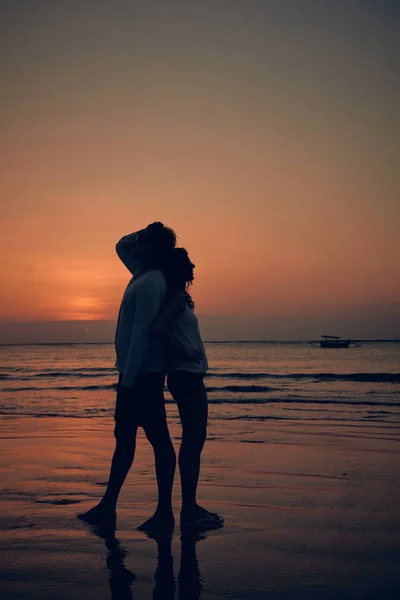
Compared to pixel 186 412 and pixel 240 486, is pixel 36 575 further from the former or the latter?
pixel 240 486

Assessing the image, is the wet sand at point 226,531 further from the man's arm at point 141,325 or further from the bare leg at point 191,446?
the man's arm at point 141,325

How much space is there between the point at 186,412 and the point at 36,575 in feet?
4.56

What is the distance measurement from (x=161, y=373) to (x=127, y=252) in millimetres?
985

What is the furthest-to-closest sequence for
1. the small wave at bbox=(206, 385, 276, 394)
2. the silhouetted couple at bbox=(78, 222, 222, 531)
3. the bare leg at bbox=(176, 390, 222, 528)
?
1. the small wave at bbox=(206, 385, 276, 394)
2. the bare leg at bbox=(176, 390, 222, 528)
3. the silhouetted couple at bbox=(78, 222, 222, 531)

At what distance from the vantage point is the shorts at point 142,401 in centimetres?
383

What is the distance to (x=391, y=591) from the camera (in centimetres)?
276

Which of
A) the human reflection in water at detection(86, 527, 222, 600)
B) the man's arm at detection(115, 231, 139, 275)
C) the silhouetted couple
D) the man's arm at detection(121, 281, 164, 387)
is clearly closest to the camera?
the human reflection in water at detection(86, 527, 222, 600)

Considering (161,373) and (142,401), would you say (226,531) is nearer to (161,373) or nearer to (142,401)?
(142,401)

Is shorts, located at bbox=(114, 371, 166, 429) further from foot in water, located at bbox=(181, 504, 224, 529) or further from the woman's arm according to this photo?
foot in water, located at bbox=(181, 504, 224, 529)

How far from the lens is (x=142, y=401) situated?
3.84m

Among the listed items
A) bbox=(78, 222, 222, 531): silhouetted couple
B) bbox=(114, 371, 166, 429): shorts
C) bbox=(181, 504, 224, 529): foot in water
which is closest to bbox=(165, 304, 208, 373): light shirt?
bbox=(78, 222, 222, 531): silhouetted couple

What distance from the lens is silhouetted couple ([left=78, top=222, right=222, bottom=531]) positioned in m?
3.82

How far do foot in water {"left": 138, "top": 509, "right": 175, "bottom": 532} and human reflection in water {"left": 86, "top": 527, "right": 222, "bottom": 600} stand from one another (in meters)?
0.10

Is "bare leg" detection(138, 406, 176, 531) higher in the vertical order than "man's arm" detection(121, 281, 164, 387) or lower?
lower
